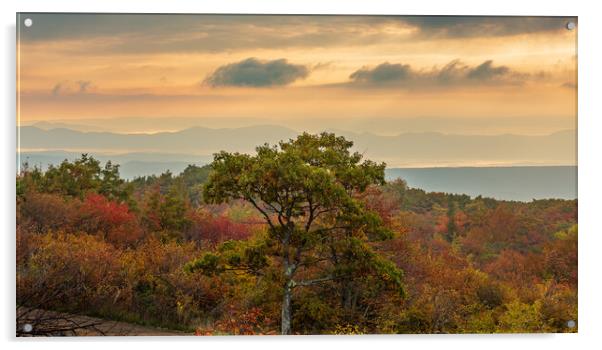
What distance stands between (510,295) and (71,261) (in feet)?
16.8

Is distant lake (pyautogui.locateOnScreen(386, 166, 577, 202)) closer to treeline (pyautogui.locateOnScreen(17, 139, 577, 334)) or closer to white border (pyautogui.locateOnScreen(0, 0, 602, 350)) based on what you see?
treeline (pyautogui.locateOnScreen(17, 139, 577, 334))

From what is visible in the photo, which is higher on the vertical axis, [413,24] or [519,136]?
[413,24]

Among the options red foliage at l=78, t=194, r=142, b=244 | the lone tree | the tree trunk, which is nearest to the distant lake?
the lone tree

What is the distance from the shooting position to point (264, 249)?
9.75 m

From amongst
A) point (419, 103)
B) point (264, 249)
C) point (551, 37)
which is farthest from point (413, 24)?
point (264, 249)

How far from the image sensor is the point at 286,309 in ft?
31.7

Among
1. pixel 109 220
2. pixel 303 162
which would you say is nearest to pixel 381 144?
pixel 303 162

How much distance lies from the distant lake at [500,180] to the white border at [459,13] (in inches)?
9.0

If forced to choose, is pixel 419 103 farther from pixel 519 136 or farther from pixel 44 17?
pixel 44 17

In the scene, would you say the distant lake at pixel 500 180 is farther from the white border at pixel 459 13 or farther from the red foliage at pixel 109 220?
the red foliage at pixel 109 220

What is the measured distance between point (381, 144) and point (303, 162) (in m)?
1.07

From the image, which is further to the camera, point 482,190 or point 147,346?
point 482,190

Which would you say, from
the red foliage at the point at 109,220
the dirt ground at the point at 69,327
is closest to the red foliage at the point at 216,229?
the red foliage at the point at 109,220

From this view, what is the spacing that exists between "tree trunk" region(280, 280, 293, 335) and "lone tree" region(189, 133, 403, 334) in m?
0.01
